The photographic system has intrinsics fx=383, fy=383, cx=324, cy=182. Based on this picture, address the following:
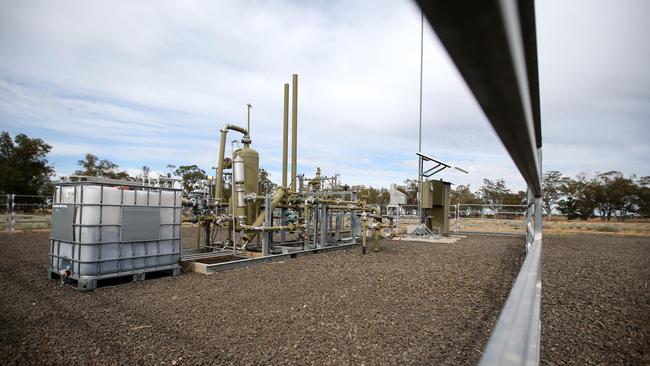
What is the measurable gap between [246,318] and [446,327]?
2199mm

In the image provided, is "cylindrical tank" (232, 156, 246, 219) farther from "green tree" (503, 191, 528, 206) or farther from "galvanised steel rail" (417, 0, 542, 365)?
"green tree" (503, 191, 528, 206)

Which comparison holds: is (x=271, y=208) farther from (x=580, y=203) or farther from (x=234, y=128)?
(x=580, y=203)

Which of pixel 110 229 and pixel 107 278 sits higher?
pixel 110 229

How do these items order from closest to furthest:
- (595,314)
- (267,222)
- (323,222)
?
(595,314), (267,222), (323,222)

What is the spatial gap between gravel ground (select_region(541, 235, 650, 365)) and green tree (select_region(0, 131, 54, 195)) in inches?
1535

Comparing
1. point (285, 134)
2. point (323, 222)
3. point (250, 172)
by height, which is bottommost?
point (323, 222)

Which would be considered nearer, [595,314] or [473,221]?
[595,314]

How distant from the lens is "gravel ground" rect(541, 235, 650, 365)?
10.9 feet

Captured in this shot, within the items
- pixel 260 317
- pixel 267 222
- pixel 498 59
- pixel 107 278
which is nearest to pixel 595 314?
pixel 260 317

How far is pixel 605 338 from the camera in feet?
12.2

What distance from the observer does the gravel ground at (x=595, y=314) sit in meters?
3.34

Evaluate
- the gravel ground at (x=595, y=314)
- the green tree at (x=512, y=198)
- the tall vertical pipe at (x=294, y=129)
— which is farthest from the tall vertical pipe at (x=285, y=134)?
the green tree at (x=512, y=198)

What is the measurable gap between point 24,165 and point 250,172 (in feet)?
114

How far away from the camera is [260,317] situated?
4.40 m
